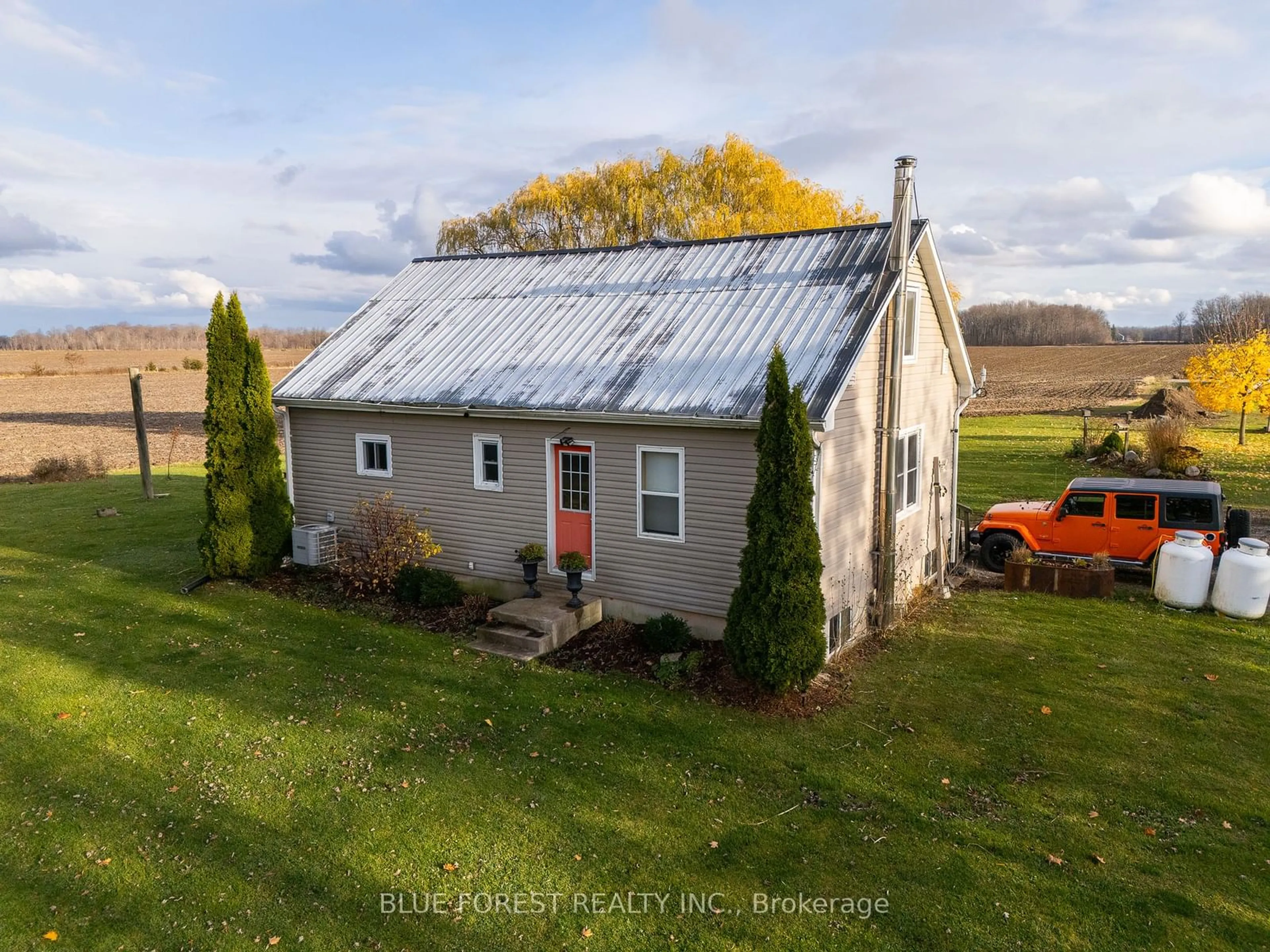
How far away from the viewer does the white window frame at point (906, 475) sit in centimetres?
1332

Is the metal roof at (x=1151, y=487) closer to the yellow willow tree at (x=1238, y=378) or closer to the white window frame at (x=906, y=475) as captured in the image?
the white window frame at (x=906, y=475)

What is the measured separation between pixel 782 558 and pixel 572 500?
4.26 meters

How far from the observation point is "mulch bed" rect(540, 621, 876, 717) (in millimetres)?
9859

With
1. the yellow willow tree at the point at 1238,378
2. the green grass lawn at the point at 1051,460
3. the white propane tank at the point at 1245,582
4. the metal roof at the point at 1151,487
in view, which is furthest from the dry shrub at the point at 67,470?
the yellow willow tree at the point at 1238,378

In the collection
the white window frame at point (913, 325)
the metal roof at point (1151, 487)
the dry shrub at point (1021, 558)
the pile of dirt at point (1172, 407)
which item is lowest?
the dry shrub at point (1021, 558)

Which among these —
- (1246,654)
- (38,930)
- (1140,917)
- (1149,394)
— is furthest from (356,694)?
(1149,394)

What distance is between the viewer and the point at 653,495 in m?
11.9

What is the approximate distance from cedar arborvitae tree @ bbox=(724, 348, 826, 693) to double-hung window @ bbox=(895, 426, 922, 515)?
3.91m

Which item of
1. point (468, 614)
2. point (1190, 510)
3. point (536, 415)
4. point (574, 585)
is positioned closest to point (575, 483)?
point (536, 415)

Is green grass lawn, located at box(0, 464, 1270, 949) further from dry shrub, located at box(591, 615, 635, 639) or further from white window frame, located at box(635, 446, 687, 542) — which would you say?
white window frame, located at box(635, 446, 687, 542)

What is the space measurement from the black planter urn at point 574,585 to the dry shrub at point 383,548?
2.88 m

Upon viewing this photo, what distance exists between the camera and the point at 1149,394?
5000cm

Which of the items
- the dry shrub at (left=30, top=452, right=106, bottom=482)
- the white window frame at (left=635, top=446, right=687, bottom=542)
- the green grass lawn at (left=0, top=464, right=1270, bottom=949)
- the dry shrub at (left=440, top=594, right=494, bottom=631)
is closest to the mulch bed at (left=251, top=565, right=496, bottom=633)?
the dry shrub at (left=440, top=594, right=494, bottom=631)

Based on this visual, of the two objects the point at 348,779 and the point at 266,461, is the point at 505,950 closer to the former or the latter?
the point at 348,779
